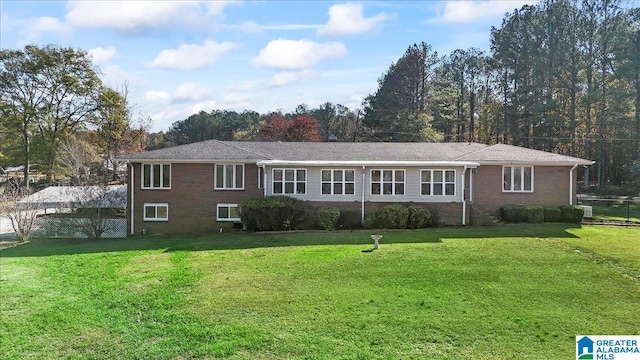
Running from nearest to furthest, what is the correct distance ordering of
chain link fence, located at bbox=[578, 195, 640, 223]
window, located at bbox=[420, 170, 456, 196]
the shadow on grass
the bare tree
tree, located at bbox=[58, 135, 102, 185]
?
the shadow on grass
the bare tree
window, located at bbox=[420, 170, 456, 196]
chain link fence, located at bbox=[578, 195, 640, 223]
tree, located at bbox=[58, 135, 102, 185]

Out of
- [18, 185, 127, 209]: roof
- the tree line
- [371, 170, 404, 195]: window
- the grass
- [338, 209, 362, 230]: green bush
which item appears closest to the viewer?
[338, 209, 362, 230]: green bush

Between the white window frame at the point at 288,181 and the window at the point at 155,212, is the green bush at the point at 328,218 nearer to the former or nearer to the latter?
the white window frame at the point at 288,181

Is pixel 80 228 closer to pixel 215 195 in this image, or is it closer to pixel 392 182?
pixel 215 195

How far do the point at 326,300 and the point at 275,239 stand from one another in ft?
25.0

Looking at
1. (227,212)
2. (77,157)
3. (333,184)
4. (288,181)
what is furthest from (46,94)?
(333,184)

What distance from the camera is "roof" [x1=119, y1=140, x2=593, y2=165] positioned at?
20.1 meters

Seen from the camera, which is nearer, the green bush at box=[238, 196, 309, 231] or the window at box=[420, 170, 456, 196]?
the green bush at box=[238, 196, 309, 231]

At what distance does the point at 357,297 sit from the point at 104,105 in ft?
122

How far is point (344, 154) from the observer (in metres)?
22.0

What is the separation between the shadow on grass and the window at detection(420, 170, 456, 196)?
1.92 meters

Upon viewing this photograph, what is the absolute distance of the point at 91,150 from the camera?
118ft

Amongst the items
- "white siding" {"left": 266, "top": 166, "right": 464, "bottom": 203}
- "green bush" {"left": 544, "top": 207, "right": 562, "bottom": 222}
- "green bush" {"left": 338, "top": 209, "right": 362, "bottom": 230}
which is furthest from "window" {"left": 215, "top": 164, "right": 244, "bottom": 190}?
"green bush" {"left": 544, "top": 207, "right": 562, "bottom": 222}

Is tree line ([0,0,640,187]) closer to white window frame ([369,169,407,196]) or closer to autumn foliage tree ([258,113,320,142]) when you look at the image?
autumn foliage tree ([258,113,320,142])

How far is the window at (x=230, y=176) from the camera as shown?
20484 mm
